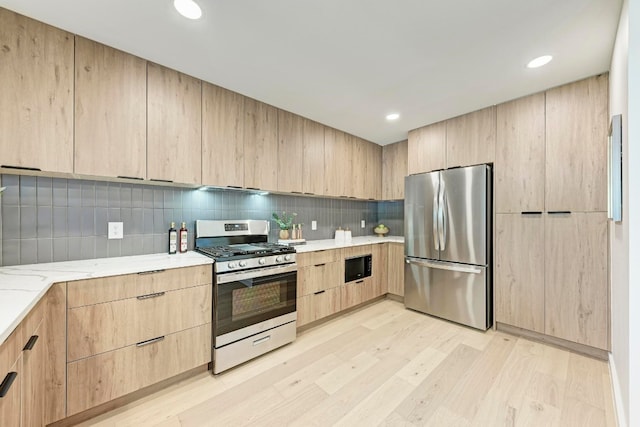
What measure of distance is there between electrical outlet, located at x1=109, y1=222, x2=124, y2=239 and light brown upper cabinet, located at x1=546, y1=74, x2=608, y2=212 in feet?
12.4

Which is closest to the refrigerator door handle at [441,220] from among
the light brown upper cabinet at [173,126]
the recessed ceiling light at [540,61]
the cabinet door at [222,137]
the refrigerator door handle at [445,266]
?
the refrigerator door handle at [445,266]

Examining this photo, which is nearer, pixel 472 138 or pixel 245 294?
pixel 245 294

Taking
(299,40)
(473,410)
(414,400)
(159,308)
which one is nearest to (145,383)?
(159,308)

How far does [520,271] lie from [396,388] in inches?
69.4

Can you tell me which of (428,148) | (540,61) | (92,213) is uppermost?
(540,61)

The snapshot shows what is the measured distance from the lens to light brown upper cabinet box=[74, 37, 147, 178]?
1691 millimetres

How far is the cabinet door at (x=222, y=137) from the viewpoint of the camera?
88.2 inches

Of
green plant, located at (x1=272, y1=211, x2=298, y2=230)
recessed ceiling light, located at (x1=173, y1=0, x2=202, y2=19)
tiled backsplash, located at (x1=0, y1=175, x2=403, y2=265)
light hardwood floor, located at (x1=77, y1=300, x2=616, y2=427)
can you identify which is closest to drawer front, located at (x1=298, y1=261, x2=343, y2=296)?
light hardwood floor, located at (x1=77, y1=300, x2=616, y2=427)

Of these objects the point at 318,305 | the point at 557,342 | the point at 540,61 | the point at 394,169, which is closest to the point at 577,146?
the point at 540,61

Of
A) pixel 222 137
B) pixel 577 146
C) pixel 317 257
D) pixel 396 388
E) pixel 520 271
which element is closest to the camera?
pixel 396 388

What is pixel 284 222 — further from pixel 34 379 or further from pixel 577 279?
pixel 577 279

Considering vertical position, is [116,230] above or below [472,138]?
below

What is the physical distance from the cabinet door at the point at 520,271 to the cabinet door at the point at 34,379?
3.53 metres

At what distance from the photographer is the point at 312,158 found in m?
3.12
